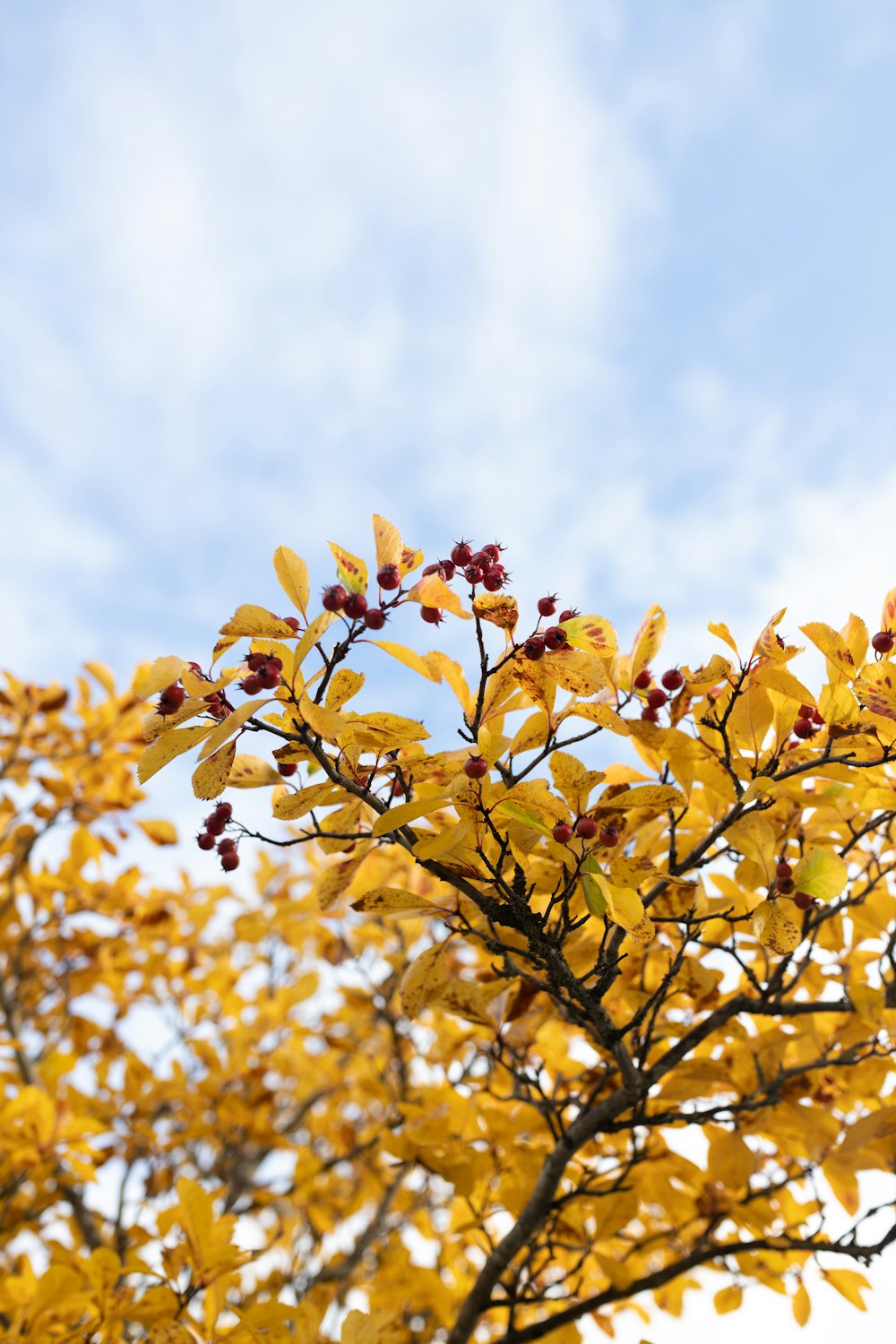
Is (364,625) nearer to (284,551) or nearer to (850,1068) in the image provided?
(284,551)

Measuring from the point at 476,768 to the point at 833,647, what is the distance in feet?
2.10

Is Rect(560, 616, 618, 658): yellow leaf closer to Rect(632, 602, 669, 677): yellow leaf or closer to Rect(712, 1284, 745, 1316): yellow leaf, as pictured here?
Rect(632, 602, 669, 677): yellow leaf

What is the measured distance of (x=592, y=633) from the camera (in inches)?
56.4

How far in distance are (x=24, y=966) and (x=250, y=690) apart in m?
3.53

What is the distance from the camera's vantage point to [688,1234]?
2664 millimetres

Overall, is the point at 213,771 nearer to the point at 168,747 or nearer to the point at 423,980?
the point at 168,747

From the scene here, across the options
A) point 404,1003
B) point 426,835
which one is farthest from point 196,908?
point 426,835

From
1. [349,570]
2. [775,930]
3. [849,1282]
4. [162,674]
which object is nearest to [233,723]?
[162,674]

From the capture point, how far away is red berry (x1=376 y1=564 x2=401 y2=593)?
1386 millimetres

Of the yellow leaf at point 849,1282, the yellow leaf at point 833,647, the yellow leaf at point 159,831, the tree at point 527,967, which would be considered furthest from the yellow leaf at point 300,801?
the yellow leaf at point 159,831

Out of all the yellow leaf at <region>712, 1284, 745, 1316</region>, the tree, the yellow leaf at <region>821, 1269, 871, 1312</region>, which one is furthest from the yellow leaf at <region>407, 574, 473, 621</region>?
the yellow leaf at <region>712, 1284, 745, 1316</region>

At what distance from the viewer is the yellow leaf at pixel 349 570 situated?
137 cm

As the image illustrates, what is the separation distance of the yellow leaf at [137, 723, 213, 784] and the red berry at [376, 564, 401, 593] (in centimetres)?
32

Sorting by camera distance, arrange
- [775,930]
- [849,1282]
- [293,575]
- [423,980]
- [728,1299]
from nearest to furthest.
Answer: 1. [293,575]
2. [775,930]
3. [423,980]
4. [849,1282]
5. [728,1299]
